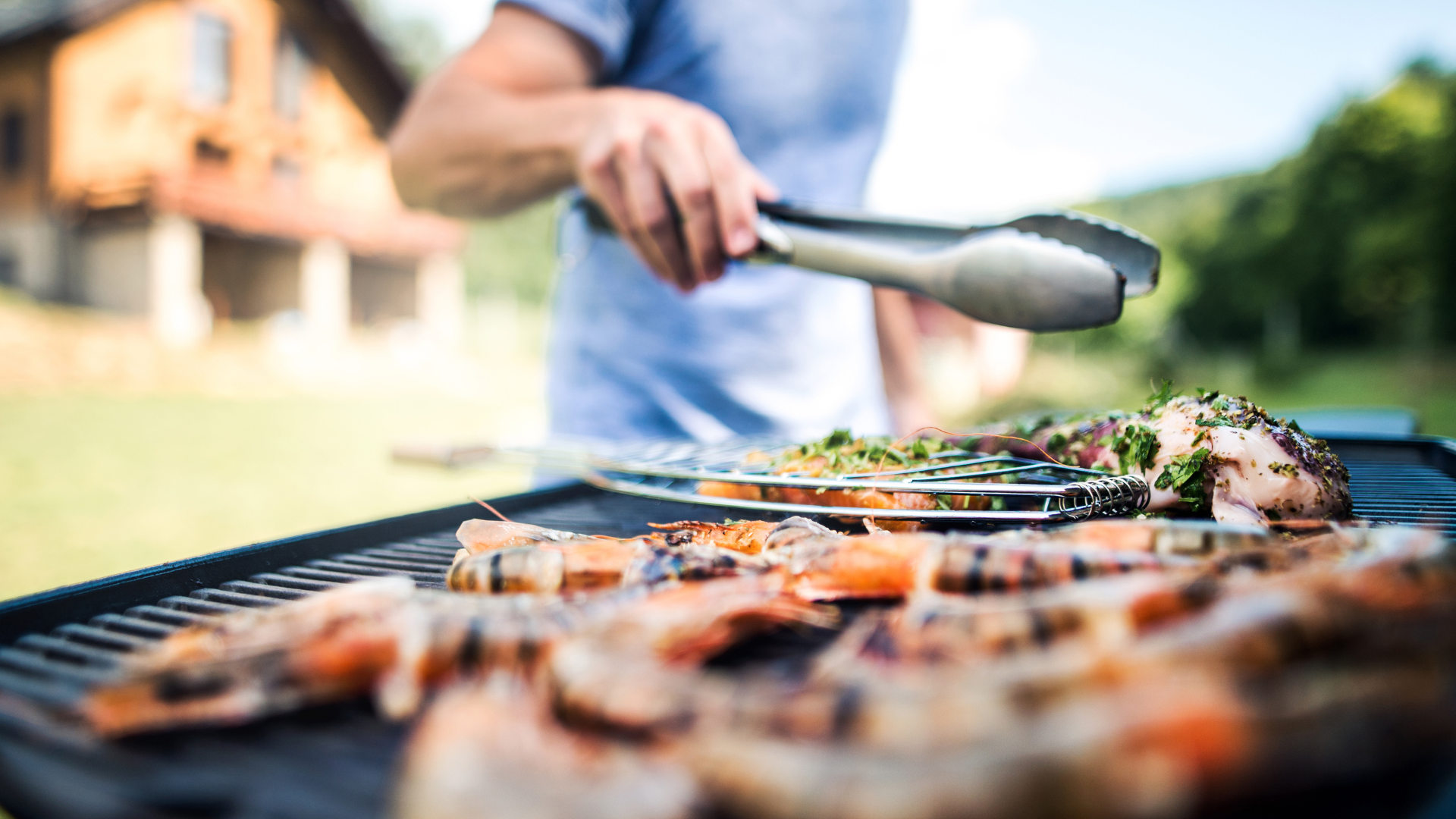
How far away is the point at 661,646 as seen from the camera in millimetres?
1062

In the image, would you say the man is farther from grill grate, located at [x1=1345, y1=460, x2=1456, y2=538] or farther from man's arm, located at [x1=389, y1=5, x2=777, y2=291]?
grill grate, located at [x1=1345, y1=460, x2=1456, y2=538]

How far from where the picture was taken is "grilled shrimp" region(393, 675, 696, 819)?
28.6 inches

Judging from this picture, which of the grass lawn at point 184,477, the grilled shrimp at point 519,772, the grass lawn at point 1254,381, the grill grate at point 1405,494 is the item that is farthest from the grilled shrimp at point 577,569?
the grass lawn at point 1254,381

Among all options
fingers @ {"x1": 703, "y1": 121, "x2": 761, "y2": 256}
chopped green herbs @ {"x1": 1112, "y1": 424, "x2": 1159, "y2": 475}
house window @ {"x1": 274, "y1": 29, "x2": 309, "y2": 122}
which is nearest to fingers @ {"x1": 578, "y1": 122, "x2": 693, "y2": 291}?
fingers @ {"x1": 703, "y1": 121, "x2": 761, "y2": 256}

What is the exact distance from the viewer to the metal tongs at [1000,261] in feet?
6.38

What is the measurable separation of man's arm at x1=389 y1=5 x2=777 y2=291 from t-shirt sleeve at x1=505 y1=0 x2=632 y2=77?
0.04 meters

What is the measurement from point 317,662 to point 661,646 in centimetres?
43

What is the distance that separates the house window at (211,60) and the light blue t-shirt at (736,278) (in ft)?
72.6

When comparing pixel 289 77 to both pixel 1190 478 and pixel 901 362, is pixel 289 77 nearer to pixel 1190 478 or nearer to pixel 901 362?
pixel 901 362

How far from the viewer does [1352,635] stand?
86cm

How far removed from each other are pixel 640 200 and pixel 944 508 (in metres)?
1.22

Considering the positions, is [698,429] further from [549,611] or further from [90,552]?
[90,552]

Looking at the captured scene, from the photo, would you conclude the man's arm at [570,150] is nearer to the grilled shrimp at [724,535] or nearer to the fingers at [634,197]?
the fingers at [634,197]

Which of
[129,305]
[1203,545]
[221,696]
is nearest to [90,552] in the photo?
[221,696]
